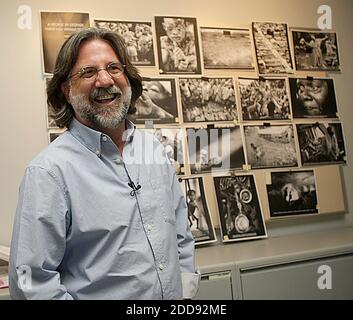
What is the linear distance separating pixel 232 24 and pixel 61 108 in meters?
0.94

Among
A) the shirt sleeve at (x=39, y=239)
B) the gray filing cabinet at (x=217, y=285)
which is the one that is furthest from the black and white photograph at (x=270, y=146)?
the shirt sleeve at (x=39, y=239)

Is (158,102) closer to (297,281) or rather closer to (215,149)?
(215,149)

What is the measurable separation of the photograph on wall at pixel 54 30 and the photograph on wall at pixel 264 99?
0.66 metres

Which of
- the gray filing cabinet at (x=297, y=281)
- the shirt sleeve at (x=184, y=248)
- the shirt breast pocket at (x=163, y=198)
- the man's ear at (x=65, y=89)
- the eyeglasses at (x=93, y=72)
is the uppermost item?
the eyeglasses at (x=93, y=72)

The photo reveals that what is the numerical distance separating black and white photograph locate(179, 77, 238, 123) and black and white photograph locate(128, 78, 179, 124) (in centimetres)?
4

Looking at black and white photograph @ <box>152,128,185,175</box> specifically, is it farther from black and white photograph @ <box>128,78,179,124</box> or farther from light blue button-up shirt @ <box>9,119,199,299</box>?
light blue button-up shirt @ <box>9,119,199,299</box>

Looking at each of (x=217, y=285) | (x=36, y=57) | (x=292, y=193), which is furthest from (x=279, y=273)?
(x=36, y=57)

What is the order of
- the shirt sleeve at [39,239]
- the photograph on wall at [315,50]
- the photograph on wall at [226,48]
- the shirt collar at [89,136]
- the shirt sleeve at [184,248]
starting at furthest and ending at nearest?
1. the photograph on wall at [315,50]
2. the photograph on wall at [226,48]
3. the shirt sleeve at [184,248]
4. the shirt collar at [89,136]
5. the shirt sleeve at [39,239]

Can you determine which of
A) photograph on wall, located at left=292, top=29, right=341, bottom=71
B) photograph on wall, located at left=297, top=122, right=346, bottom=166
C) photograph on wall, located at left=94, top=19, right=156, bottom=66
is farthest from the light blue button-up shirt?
photograph on wall, located at left=292, top=29, right=341, bottom=71

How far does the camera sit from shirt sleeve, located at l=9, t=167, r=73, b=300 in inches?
23.9

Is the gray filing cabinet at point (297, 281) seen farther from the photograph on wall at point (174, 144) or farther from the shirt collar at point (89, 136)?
the shirt collar at point (89, 136)

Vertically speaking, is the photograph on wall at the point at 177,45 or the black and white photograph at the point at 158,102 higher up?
the photograph on wall at the point at 177,45

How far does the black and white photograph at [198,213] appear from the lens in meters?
1.35

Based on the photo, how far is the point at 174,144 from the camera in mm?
1386
